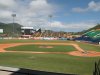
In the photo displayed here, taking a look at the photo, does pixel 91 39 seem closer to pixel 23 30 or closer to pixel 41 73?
pixel 41 73

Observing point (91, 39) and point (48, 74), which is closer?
point (48, 74)

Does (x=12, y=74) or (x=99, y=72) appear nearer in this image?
(x=99, y=72)

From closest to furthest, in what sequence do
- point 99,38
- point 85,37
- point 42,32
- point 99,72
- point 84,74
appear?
point 99,72 → point 84,74 → point 99,38 → point 85,37 → point 42,32

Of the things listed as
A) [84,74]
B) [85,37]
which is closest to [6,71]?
[84,74]

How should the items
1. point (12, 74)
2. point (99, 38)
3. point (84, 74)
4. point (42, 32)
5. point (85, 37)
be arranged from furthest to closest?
point (42, 32), point (85, 37), point (99, 38), point (84, 74), point (12, 74)

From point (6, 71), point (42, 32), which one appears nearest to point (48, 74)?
point (6, 71)

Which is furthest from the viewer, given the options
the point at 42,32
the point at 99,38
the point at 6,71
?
the point at 42,32

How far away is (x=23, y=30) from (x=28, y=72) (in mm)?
149636

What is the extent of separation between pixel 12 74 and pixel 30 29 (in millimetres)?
147860

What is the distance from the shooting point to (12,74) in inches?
644

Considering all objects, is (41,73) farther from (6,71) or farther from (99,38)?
(99,38)

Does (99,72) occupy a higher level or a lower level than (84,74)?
higher

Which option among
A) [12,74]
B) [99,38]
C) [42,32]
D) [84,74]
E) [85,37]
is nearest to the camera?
[12,74]

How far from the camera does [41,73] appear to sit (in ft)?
54.6
